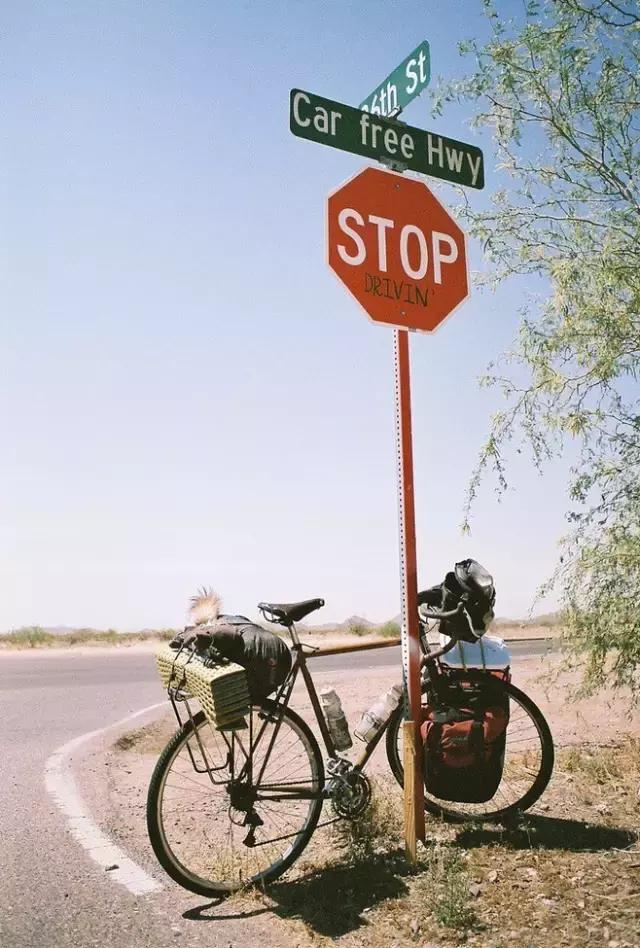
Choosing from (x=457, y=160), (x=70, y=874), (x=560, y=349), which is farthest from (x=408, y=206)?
(x=70, y=874)

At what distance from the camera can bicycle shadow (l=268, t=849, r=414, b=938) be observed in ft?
11.3

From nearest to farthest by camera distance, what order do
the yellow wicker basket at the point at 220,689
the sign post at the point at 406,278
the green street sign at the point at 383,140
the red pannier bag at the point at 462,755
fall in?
the yellow wicker basket at the point at 220,689, the sign post at the point at 406,278, the green street sign at the point at 383,140, the red pannier bag at the point at 462,755

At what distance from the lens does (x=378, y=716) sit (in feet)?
14.4

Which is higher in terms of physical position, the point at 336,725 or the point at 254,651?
the point at 254,651

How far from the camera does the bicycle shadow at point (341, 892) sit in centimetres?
344

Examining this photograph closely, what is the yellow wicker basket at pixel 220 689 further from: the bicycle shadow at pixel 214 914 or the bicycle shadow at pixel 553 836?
the bicycle shadow at pixel 553 836

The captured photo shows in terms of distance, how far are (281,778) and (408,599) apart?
126cm

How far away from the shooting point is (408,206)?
14.1 feet

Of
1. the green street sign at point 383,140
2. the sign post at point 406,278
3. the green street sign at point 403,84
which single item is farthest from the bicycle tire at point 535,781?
the green street sign at point 403,84

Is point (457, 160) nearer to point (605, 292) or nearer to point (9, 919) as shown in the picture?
point (605, 292)

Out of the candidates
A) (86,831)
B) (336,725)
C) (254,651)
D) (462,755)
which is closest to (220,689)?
(254,651)

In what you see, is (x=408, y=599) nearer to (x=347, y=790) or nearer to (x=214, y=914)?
(x=347, y=790)

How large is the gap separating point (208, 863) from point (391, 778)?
1938mm

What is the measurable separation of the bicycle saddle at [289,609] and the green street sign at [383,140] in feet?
8.19
